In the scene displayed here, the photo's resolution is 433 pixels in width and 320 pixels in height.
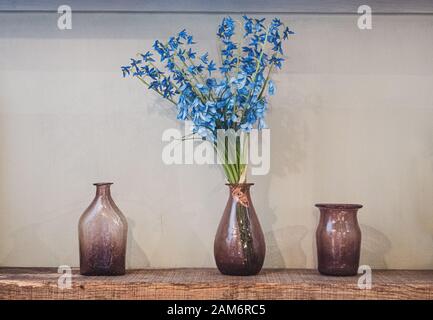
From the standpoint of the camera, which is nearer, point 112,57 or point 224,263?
point 224,263

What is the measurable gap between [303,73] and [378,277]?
590mm

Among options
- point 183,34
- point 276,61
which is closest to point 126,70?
point 183,34

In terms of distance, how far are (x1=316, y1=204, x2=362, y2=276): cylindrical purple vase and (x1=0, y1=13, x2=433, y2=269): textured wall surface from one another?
0.18m

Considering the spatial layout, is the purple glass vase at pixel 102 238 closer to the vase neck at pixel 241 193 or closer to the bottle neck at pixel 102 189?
the bottle neck at pixel 102 189

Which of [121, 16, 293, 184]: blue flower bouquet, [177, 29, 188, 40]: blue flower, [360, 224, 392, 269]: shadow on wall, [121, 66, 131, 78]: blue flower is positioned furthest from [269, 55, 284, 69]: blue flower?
[360, 224, 392, 269]: shadow on wall

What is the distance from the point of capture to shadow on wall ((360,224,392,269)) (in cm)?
184

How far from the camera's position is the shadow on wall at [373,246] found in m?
1.84

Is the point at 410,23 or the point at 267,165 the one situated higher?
the point at 410,23

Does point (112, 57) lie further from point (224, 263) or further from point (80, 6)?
point (224, 263)
